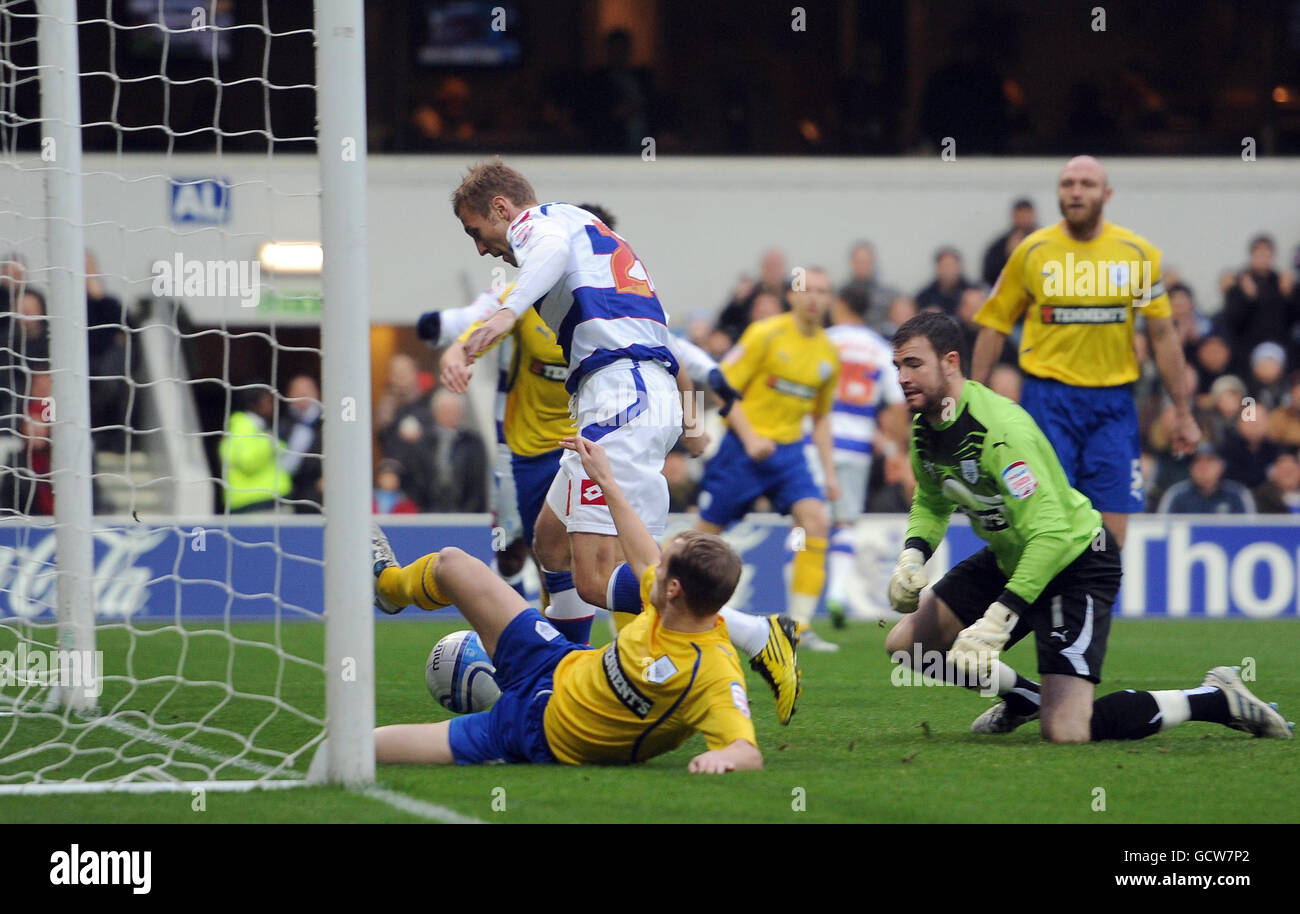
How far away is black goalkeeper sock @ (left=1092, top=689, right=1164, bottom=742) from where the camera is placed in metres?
5.71

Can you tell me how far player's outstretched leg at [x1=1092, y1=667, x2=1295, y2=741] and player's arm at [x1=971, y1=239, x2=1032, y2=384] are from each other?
2.03 m

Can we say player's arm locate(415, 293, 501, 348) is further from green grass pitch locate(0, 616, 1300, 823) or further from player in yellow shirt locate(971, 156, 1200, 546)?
player in yellow shirt locate(971, 156, 1200, 546)

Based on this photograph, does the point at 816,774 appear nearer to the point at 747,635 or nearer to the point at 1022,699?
the point at 747,635

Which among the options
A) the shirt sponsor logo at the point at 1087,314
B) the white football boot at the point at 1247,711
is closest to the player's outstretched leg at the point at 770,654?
the white football boot at the point at 1247,711

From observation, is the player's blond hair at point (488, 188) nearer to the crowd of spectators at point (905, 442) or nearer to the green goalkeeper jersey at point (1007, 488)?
the green goalkeeper jersey at point (1007, 488)

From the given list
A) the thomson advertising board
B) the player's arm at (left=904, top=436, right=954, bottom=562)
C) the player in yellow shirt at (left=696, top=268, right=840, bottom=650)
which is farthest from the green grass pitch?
the thomson advertising board

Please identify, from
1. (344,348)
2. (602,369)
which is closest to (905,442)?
(602,369)

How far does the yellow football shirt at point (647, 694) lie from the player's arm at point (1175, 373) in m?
3.26

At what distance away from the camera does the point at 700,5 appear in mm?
16531

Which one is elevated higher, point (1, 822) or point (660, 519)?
point (660, 519)

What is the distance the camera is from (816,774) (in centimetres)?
502
